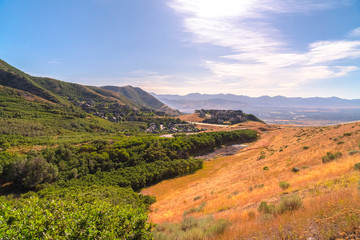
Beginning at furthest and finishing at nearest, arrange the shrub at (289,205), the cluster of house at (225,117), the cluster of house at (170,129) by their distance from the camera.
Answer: the cluster of house at (225,117), the cluster of house at (170,129), the shrub at (289,205)

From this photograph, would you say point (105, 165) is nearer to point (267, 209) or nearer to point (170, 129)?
point (267, 209)

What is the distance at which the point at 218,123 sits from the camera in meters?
142

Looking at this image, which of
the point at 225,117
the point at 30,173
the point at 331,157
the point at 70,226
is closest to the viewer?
the point at 70,226

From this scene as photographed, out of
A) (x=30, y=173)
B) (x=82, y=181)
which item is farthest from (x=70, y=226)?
(x=30, y=173)

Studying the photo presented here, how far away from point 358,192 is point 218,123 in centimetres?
13778

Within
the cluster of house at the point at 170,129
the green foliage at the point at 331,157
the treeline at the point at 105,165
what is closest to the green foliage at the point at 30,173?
the treeline at the point at 105,165

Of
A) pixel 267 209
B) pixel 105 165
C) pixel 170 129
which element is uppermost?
pixel 267 209

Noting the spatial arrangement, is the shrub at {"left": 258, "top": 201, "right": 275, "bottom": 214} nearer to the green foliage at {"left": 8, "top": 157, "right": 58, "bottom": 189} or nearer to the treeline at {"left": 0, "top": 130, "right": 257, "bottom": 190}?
the treeline at {"left": 0, "top": 130, "right": 257, "bottom": 190}

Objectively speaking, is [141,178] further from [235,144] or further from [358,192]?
[235,144]

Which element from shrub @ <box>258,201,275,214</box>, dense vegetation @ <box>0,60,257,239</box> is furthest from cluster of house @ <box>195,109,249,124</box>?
shrub @ <box>258,201,275,214</box>

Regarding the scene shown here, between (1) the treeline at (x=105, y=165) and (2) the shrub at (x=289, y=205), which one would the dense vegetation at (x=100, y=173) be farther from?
(2) the shrub at (x=289, y=205)

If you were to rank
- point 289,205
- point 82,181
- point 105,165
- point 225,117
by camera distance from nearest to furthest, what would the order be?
1. point 289,205
2. point 82,181
3. point 105,165
4. point 225,117

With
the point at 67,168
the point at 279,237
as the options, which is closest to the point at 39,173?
the point at 67,168

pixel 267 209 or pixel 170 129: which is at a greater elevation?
pixel 267 209
